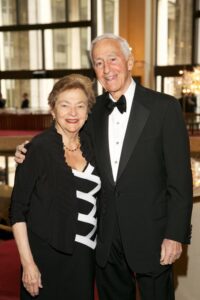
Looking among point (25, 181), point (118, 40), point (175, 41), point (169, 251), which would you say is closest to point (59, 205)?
point (25, 181)

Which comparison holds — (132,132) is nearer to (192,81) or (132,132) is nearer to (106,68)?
(106,68)

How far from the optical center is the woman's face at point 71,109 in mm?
1932

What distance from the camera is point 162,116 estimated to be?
6.10 feet

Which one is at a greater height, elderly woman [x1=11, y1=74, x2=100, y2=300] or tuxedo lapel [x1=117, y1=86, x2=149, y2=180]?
tuxedo lapel [x1=117, y1=86, x2=149, y2=180]

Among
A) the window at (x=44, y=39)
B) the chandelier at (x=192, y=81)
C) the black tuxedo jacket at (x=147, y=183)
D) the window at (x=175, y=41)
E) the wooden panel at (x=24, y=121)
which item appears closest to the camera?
the black tuxedo jacket at (x=147, y=183)

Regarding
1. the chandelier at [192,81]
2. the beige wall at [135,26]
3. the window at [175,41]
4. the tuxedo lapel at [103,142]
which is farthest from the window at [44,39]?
the tuxedo lapel at [103,142]

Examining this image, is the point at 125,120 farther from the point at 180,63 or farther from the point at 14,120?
the point at 180,63

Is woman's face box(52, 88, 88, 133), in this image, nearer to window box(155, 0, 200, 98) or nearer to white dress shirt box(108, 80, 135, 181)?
white dress shirt box(108, 80, 135, 181)

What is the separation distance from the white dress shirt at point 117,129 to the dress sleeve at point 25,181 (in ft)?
1.11

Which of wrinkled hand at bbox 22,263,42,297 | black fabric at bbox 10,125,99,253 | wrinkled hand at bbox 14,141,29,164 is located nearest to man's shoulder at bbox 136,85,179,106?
black fabric at bbox 10,125,99,253

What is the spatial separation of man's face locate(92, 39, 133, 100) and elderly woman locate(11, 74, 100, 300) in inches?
3.9

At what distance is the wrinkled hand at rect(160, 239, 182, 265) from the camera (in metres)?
1.88

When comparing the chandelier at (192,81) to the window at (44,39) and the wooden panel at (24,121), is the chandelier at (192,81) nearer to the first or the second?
the wooden panel at (24,121)

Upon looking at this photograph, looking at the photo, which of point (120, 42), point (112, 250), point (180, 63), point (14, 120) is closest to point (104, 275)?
point (112, 250)
